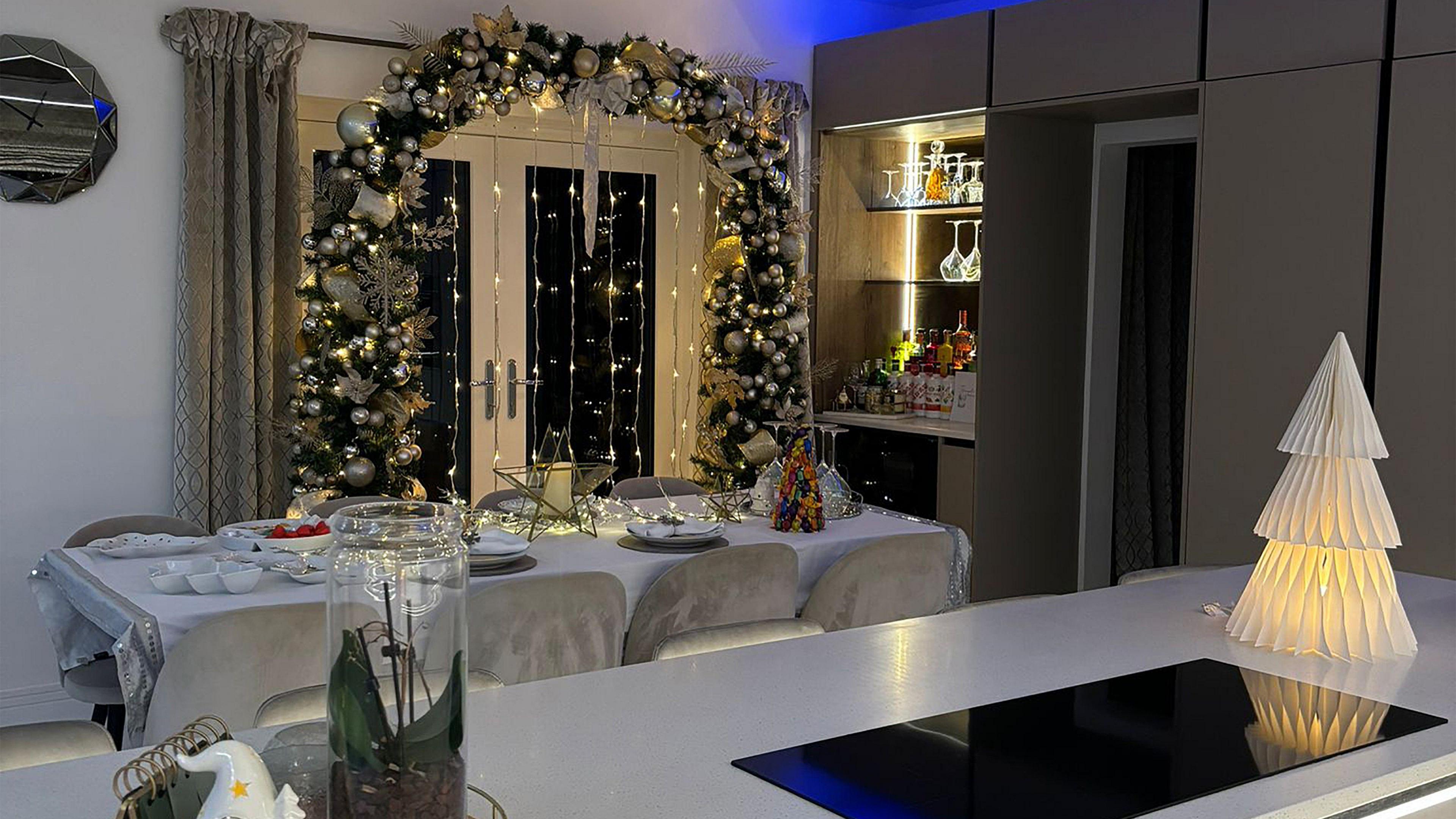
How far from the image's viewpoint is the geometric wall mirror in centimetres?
432

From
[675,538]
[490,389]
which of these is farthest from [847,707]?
[490,389]

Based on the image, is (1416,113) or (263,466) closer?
(1416,113)

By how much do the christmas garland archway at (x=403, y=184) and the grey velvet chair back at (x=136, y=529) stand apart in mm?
719

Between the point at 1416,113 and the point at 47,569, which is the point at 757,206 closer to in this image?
the point at 1416,113

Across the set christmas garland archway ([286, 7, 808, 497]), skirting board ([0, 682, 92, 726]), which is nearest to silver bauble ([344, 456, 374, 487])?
christmas garland archway ([286, 7, 808, 497])

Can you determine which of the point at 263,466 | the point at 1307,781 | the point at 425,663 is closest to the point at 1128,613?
the point at 1307,781

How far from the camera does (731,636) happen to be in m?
2.31

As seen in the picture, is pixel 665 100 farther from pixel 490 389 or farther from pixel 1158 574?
pixel 1158 574

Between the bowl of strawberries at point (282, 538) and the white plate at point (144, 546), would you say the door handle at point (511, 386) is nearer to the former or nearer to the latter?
the bowl of strawberries at point (282, 538)

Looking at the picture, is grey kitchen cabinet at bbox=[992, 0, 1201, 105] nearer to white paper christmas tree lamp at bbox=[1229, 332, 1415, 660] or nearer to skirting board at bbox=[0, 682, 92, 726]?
white paper christmas tree lamp at bbox=[1229, 332, 1415, 660]

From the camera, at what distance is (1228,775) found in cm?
151

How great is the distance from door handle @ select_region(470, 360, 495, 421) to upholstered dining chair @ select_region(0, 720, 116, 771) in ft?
12.5

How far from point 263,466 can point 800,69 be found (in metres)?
3.14

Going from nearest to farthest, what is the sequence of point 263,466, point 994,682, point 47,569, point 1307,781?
point 1307,781, point 994,682, point 47,569, point 263,466
